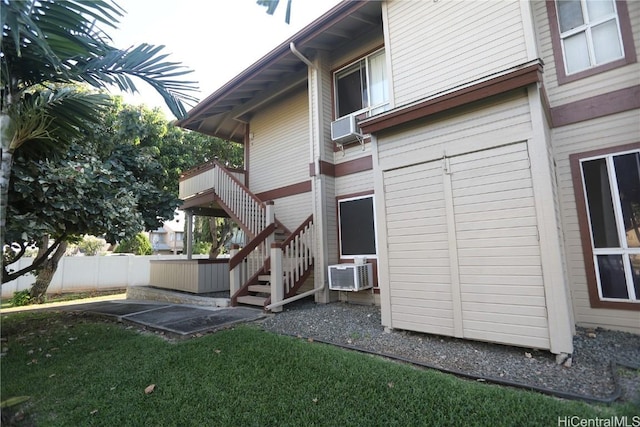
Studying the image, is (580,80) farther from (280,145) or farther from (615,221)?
(280,145)

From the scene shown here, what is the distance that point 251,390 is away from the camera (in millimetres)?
3121

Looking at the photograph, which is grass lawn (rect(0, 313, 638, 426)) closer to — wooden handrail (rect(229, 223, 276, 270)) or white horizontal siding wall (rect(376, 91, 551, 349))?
white horizontal siding wall (rect(376, 91, 551, 349))

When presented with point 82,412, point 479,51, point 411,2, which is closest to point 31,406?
point 82,412

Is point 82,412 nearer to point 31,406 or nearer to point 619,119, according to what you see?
point 31,406

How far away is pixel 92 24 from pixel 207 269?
24.1 feet

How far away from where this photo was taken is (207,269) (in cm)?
924

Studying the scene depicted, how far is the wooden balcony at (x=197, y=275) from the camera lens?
29.9ft

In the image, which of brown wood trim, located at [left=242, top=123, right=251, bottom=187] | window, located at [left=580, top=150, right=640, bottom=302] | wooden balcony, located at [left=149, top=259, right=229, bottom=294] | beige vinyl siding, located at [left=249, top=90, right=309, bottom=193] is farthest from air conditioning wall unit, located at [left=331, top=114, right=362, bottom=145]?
wooden balcony, located at [left=149, top=259, right=229, bottom=294]

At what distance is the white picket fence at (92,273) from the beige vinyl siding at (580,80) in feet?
49.3

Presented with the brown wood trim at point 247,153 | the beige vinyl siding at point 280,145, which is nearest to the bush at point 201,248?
the brown wood trim at point 247,153

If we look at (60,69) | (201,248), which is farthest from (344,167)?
(201,248)

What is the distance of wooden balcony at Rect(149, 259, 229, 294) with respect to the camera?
29.9 ft

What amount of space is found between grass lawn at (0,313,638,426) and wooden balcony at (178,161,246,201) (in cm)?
598

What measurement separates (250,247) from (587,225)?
6090mm
